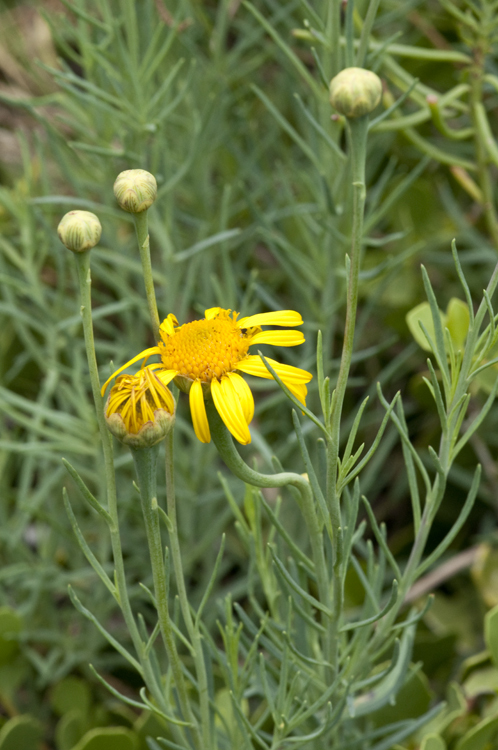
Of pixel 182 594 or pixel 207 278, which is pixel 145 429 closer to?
pixel 182 594

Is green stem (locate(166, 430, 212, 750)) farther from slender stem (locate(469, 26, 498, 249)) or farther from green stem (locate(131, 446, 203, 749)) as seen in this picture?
slender stem (locate(469, 26, 498, 249))

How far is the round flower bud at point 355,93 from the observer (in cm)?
40

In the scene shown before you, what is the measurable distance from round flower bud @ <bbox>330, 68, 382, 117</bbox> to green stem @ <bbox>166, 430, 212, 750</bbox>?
206mm

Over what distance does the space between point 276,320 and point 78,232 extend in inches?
5.3

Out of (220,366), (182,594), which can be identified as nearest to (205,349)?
(220,366)

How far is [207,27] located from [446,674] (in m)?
1.00

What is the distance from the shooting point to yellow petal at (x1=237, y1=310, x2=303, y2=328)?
0.46m

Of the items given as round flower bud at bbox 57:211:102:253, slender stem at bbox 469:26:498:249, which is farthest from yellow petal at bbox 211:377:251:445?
slender stem at bbox 469:26:498:249

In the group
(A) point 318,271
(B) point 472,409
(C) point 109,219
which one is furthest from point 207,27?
(B) point 472,409

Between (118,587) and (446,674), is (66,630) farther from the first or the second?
(118,587)

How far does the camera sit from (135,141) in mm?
850

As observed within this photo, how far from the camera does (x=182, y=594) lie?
0.45m

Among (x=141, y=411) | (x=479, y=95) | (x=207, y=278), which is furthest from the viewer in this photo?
(x=207, y=278)

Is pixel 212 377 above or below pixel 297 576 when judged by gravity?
above
